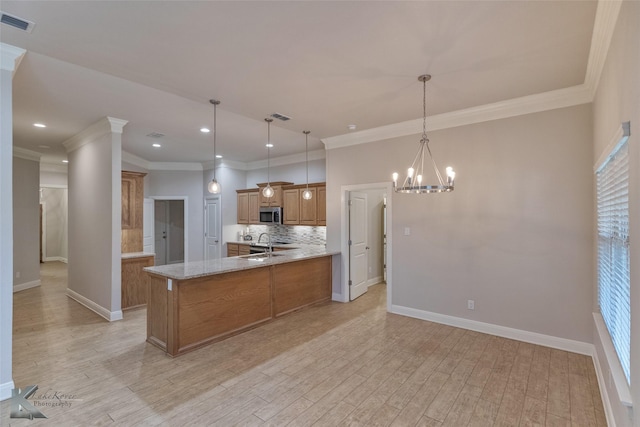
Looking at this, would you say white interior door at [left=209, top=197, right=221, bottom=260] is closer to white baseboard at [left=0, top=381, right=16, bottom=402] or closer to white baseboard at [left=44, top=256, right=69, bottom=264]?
white baseboard at [left=0, top=381, right=16, bottom=402]

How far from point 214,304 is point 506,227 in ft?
12.1

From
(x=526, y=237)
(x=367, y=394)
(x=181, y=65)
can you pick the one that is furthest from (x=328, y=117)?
(x=367, y=394)

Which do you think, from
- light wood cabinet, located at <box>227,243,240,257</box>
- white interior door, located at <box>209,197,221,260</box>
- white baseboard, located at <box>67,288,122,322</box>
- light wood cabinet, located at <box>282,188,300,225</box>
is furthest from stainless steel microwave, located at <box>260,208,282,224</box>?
white baseboard, located at <box>67,288,122,322</box>

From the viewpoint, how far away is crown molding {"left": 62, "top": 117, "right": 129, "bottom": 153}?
4441mm

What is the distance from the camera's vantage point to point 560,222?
3.51 metres

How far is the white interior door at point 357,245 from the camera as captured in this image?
5.60 metres

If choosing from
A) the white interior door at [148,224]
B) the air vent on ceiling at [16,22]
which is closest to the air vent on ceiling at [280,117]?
the air vent on ceiling at [16,22]

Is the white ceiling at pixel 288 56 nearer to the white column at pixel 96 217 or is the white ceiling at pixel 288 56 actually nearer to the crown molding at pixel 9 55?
the crown molding at pixel 9 55

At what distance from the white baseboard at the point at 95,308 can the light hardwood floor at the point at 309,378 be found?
0.23 m

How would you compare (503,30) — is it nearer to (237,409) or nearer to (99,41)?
(99,41)

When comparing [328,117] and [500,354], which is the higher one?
[328,117]

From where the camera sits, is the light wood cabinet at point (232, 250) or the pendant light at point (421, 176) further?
the light wood cabinet at point (232, 250)

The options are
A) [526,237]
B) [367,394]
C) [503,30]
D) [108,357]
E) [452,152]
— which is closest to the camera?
[503,30]

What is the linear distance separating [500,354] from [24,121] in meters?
7.03
